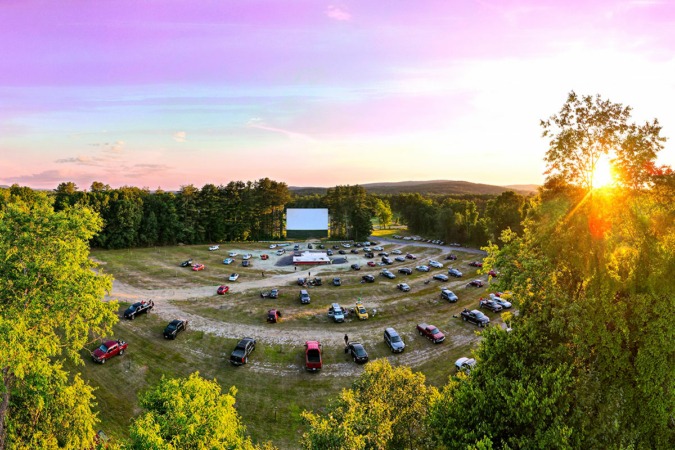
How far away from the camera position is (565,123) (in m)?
18.2

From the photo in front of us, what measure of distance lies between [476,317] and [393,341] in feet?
40.5

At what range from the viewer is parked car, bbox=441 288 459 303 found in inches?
1921

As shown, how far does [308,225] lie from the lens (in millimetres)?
104062

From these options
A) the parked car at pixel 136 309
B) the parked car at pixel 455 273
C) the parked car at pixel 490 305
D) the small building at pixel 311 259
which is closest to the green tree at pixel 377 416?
the parked car at pixel 490 305

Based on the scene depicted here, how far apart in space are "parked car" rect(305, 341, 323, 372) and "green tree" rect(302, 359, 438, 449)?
46.4ft

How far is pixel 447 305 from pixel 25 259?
151ft

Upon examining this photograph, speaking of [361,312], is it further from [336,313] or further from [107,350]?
[107,350]

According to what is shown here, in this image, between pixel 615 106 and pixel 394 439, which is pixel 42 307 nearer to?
pixel 394 439

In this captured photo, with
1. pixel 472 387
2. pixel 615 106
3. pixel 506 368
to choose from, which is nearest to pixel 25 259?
pixel 472 387

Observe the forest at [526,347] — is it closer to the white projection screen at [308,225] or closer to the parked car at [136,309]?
the parked car at [136,309]

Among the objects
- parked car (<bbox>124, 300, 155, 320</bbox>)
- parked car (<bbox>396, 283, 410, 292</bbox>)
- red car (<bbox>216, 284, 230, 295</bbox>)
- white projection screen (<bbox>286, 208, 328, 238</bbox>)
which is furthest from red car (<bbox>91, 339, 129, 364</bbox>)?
white projection screen (<bbox>286, 208, 328, 238</bbox>)

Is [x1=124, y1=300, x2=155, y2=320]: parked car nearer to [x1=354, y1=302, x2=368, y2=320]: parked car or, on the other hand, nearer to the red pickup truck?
[x1=354, y1=302, x2=368, y2=320]: parked car

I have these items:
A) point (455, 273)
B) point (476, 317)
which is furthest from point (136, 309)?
point (455, 273)

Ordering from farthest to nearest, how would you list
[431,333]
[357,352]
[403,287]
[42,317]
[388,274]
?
[388,274] → [403,287] → [431,333] → [357,352] → [42,317]
